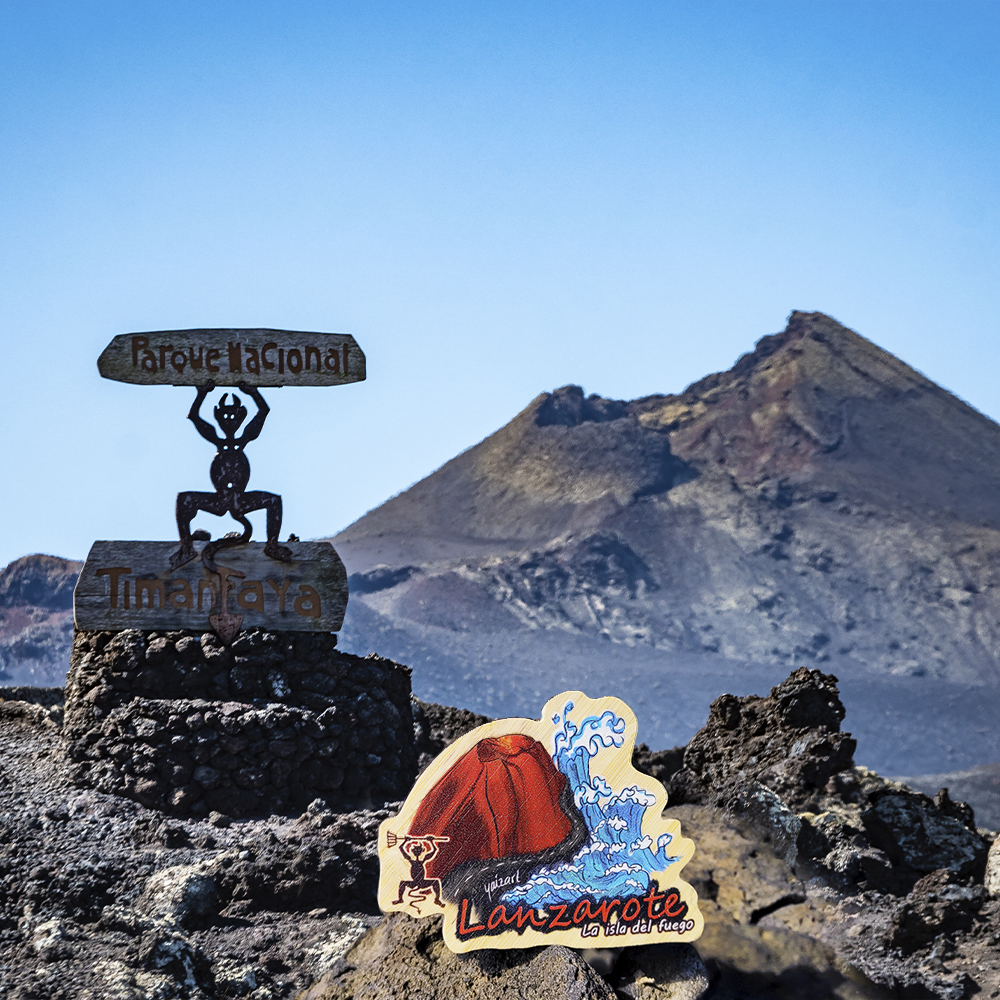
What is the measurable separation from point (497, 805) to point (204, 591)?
4107mm

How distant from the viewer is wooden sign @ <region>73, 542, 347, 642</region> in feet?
36.2

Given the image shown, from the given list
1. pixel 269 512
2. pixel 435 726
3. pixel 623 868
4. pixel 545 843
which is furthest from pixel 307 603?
pixel 623 868

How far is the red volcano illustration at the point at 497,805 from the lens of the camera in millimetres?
7957

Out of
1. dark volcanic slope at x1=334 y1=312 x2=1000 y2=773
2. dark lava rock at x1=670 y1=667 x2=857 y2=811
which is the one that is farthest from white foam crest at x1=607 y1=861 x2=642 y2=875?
dark volcanic slope at x1=334 y1=312 x2=1000 y2=773

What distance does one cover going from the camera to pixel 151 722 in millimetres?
11227

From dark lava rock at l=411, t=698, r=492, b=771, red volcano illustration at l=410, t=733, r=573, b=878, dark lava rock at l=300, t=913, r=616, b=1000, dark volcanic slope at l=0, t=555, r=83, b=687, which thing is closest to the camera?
dark lava rock at l=300, t=913, r=616, b=1000

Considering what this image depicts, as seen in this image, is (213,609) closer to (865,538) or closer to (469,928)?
(469,928)

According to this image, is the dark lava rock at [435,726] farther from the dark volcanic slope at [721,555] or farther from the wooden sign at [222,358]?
the dark volcanic slope at [721,555]

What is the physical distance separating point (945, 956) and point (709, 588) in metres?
123

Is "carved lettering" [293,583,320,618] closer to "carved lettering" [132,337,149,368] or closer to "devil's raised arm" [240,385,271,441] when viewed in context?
"devil's raised arm" [240,385,271,441]

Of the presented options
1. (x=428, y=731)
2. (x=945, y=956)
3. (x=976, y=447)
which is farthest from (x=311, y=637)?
(x=976, y=447)

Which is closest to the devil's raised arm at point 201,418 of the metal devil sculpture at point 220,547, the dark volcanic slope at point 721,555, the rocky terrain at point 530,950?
the metal devil sculpture at point 220,547

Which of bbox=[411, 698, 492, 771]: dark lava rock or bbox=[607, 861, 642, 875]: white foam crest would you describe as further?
bbox=[411, 698, 492, 771]: dark lava rock

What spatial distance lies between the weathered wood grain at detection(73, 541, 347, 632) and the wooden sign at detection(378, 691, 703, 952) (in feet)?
11.1
